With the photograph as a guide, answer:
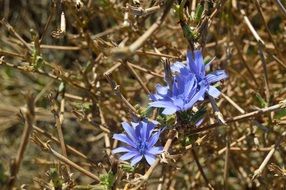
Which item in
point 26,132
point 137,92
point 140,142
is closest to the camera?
point 26,132

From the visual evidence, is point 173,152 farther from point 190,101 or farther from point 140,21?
point 140,21

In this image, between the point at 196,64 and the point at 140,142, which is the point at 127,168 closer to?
the point at 140,142

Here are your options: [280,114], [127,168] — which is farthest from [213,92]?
[280,114]

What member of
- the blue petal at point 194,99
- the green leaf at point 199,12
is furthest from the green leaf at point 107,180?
the green leaf at point 199,12

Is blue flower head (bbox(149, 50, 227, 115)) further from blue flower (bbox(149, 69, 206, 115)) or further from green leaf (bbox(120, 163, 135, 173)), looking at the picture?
green leaf (bbox(120, 163, 135, 173))

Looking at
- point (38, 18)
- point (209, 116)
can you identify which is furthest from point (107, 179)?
point (38, 18)

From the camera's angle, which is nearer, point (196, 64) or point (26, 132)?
point (26, 132)

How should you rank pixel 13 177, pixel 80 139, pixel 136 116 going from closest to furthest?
1. pixel 13 177
2. pixel 136 116
3. pixel 80 139
